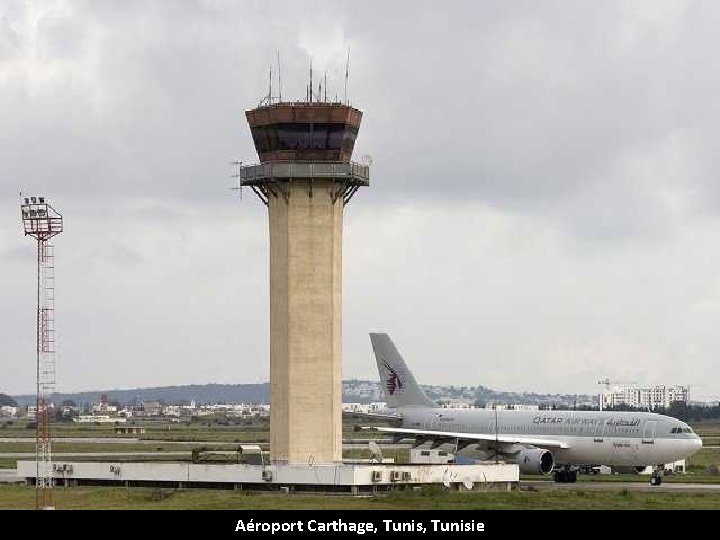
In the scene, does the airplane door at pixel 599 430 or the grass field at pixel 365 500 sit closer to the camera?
the grass field at pixel 365 500

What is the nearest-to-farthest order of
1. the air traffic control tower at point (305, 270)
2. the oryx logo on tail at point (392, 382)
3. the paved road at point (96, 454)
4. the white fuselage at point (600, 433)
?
the air traffic control tower at point (305, 270) < the white fuselage at point (600, 433) < the oryx logo on tail at point (392, 382) < the paved road at point (96, 454)

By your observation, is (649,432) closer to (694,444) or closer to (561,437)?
(694,444)

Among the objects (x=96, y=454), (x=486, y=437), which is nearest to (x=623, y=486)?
(x=486, y=437)

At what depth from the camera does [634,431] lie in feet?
318

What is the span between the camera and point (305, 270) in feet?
263

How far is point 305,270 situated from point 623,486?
84.6ft

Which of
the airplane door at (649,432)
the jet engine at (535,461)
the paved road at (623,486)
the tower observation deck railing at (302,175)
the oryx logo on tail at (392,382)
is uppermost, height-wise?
the tower observation deck railing at (302,175)

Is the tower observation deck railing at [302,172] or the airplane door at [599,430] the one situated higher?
the tower observation deck railing at [302,172]

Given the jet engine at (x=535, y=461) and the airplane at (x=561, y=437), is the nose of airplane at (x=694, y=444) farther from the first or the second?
the jet engine at (x=535, y=461)

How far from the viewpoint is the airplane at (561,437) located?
96062 mm

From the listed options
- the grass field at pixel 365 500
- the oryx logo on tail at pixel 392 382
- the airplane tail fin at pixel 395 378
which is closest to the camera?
the grass field at pixel 365 500

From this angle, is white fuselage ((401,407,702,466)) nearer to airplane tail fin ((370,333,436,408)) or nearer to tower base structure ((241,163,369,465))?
airplane tail fin ((370,333,436,408))

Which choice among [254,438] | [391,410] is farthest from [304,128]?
[254,438]

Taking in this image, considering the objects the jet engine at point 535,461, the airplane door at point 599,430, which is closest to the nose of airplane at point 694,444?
the airplane door at point 599,430
